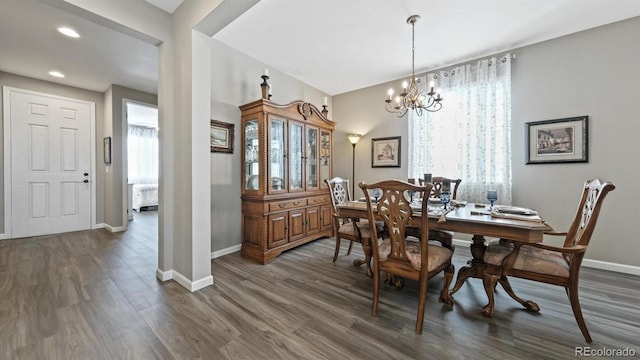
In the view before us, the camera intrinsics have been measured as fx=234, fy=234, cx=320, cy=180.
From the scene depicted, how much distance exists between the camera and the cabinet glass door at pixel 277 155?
3.09 metres

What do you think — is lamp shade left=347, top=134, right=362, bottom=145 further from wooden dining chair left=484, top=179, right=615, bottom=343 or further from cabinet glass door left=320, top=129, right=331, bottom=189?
wooden dining chair left=484, top=179, right=615, bottom=343

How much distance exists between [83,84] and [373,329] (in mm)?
5930

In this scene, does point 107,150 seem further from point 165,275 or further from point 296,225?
point 296,225

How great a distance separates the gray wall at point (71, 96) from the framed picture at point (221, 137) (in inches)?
130

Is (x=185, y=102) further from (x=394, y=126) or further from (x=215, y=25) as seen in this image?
(x=394, y=126)

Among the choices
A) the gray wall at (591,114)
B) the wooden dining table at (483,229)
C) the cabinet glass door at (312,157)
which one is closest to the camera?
the wooden dining table at (483,229)

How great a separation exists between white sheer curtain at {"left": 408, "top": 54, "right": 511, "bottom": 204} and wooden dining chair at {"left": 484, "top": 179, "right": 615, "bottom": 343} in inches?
58.5

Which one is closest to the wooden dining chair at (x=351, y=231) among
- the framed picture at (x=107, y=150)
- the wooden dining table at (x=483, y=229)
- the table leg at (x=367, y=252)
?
→ the table leg at (x=367, y=252)

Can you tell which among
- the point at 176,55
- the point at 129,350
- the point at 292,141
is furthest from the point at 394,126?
the point at 129,350

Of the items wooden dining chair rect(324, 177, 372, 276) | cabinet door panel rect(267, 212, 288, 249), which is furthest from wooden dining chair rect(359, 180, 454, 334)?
cabinet door panel rect(267, 212, 288, 249)

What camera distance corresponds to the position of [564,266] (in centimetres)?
161

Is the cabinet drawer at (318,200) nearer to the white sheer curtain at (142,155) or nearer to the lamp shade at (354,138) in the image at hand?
the lamp shade at (354,138)

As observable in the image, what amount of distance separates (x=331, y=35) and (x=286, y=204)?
2225mm

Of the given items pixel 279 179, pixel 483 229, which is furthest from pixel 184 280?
pixel 483 229
